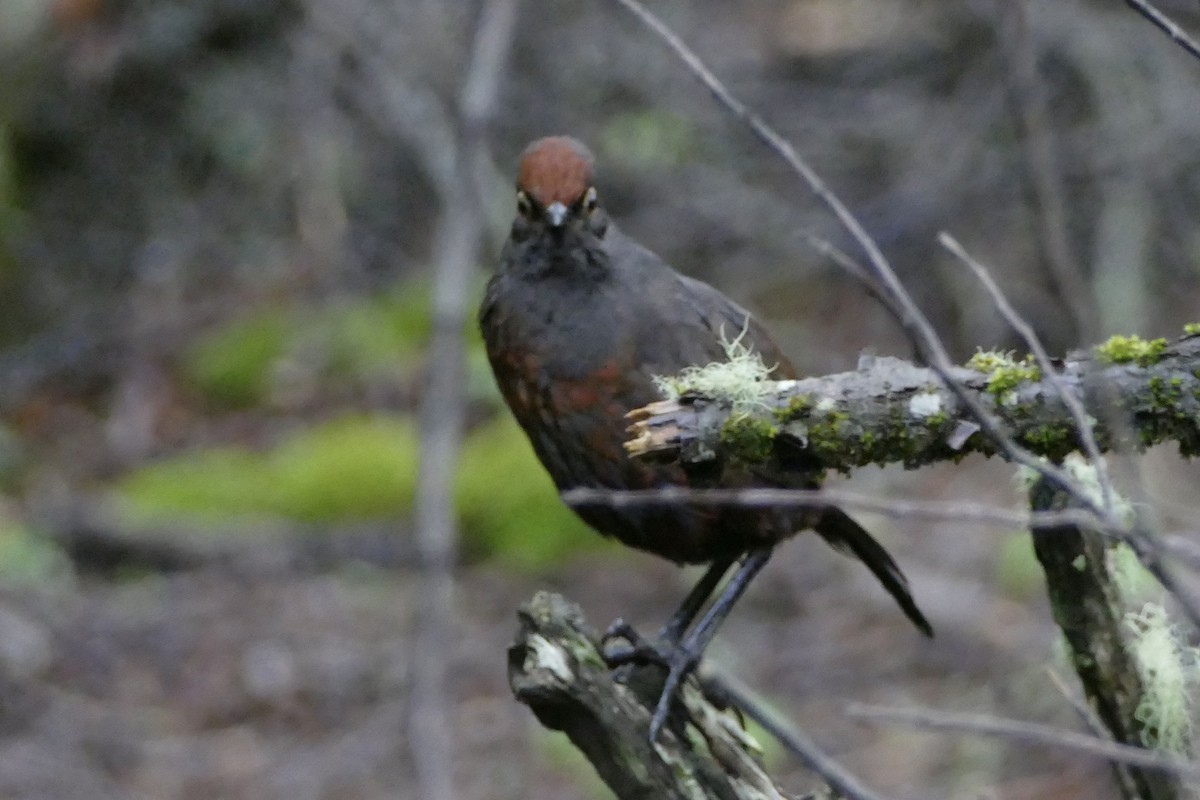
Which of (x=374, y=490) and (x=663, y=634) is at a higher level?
(x=374, y=490)

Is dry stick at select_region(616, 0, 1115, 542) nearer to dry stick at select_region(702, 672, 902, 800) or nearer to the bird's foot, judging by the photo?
dry stick at select_region(702, 672, 902, 800)

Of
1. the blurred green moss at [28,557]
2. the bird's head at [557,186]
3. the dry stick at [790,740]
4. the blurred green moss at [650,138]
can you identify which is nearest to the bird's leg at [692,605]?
the bird's head at [557,186]

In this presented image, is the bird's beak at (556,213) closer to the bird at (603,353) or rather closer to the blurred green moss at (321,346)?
the bird at (603,353)

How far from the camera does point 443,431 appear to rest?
3.41 meters

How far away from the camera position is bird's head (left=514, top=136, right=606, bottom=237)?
3545mm

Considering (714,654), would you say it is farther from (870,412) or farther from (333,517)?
(870,412)

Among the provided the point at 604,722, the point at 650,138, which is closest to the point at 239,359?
the point at 650,138

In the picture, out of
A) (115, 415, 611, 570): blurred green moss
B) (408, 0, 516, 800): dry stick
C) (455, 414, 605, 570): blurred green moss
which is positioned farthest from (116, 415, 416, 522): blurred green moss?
(408, 0, 516, 800): dry stick

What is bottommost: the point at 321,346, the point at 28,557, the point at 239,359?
the point at 28,557

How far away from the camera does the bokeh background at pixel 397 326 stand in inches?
258

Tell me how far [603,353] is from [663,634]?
74 centimetres

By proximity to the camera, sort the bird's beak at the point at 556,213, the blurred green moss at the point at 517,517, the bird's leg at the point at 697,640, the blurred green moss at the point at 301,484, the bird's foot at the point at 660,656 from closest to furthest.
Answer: the bird's leg at the point at 697,640
the bird's foot at the point at 660,656
the bird's beak at the point at 556,213
the blurred green moss at the point at 517,517
the blurred green moss at the point at 301,484

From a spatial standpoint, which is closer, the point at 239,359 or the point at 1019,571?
the point at 1019,571

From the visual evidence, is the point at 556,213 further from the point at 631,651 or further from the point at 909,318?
the point at 909,318
